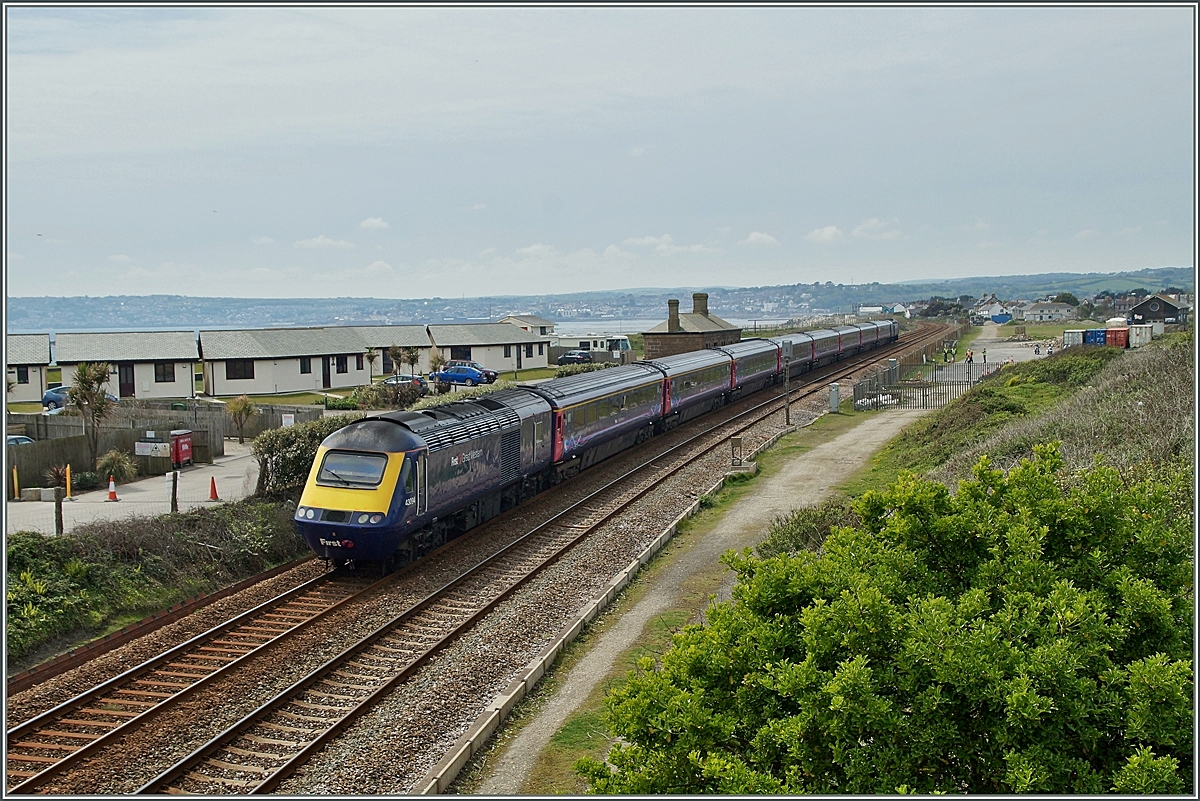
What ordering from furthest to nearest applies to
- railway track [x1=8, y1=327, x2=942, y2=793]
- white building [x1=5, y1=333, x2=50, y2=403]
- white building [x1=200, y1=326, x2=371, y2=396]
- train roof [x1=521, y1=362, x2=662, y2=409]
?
white building [x1=200, y1=326, x2=371, y2=396] → white building [x1=5, y1=333, x2=50, y2=403] → train roof [x1=521, y1=362, x2=662, y2=409] → railway track [x1=8, y1=327, x2=942, y2=793]

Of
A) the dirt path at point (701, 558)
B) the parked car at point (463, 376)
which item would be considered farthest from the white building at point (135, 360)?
the dirt path at point (701, 558)

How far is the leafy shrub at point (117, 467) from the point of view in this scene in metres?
28.7

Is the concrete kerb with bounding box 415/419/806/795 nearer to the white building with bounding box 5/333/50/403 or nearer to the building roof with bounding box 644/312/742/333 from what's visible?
the white building with bounding box 5/333/50/403

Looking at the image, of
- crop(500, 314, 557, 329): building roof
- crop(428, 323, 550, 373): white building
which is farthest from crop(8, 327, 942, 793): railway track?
crop(500, 314, 557, 329): building roof

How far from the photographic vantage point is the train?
18141mm

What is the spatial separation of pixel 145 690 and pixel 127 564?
5355mm

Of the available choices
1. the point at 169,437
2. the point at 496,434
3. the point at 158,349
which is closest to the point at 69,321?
the point at 158,349

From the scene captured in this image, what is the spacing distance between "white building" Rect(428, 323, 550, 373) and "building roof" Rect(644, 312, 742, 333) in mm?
8870

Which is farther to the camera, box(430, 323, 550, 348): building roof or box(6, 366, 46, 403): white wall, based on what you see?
box(430, 323, 550, 348): building roof

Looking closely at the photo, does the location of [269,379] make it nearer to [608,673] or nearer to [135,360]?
[135,360]

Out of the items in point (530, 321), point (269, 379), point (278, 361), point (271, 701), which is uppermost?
point (530, 321)

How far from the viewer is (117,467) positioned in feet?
94.2

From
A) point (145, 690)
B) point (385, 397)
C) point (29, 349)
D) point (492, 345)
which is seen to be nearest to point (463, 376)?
point (492, 345)

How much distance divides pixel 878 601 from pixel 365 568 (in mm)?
14203
